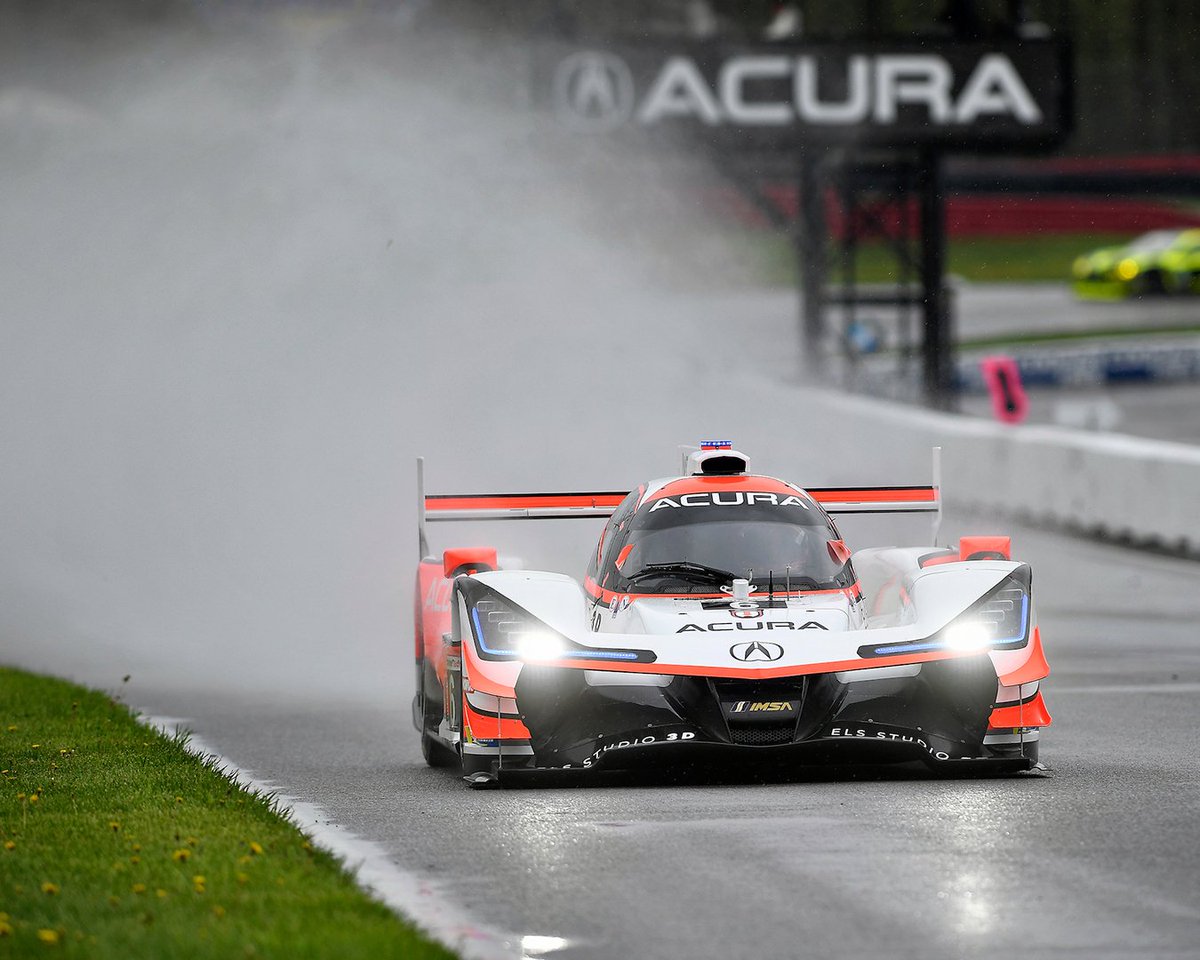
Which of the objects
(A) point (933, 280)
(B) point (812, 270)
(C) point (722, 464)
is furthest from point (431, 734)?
(B) point (812, 270)

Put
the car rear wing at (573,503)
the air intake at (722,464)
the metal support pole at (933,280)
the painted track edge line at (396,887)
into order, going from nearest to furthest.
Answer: the painted track edge line at (396,887), the air intake at (722,464), the car rear wing at (573,503), the metal support pole at (933,280)

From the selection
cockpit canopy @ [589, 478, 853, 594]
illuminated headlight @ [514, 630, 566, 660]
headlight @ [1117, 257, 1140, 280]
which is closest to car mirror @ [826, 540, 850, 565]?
cockpit canopy @ [589, 478, 853, 594]

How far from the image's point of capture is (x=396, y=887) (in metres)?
7.13

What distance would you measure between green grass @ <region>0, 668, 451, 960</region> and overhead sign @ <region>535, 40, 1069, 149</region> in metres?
21.2

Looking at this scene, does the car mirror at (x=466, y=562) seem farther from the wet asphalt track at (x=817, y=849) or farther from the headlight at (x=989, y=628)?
the headlight at (x=989, y=628)

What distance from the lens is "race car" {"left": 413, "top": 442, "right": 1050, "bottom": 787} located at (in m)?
9.17

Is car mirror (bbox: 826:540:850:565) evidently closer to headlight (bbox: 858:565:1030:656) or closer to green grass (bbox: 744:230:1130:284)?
headlight (bbox: 858:565:1030:656)

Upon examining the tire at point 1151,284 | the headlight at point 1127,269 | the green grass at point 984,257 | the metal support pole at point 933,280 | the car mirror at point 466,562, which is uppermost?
the green grass at point 984,257

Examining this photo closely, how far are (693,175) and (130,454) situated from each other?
39.9 ft

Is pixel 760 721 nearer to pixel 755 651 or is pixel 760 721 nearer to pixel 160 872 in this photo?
pixel 755 651

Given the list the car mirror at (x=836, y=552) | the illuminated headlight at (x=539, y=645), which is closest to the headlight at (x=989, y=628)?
the car mirror at (x=836, y=552)

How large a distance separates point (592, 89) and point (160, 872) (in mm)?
24521

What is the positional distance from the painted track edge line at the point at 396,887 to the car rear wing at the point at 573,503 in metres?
A: 2.35

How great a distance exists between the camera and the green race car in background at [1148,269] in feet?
193
